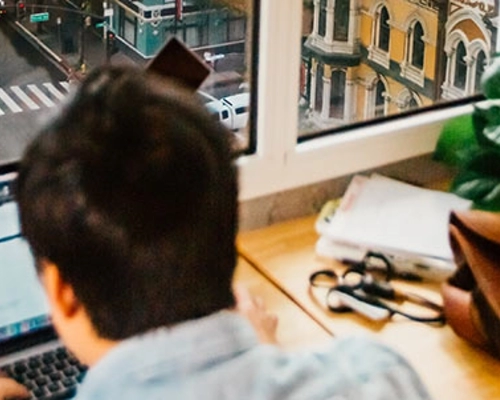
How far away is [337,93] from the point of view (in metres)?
1.99

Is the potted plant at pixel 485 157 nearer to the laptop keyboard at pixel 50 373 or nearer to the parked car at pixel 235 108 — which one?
the parked car at pixel 235 108

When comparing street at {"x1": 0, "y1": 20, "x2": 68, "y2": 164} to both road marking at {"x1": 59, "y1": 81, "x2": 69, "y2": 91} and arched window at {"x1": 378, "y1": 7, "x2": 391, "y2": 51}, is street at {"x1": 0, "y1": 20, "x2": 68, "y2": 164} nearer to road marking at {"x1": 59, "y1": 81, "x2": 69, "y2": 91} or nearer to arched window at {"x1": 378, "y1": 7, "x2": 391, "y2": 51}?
road marking at {"x1": 59, "y1": 81, "x2": 69, "y2": 91}

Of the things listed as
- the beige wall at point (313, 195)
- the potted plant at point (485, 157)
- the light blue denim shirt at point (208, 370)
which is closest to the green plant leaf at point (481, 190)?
the potted plant at point (485, 157)

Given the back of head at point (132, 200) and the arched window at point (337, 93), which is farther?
the arched window at point (337, 93)

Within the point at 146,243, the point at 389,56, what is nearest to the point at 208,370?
the point at 146,243

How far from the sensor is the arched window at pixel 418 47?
6.61ft

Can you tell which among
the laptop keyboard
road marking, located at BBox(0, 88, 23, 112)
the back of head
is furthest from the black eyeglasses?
the back of head

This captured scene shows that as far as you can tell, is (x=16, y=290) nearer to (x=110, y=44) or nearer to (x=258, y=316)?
(x=258, y=316)

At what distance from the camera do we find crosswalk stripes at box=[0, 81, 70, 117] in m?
1.65

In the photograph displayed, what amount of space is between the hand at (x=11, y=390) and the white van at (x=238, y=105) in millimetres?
646

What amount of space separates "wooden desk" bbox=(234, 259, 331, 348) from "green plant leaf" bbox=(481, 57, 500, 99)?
17.7 inches

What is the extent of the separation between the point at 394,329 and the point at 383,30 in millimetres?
648

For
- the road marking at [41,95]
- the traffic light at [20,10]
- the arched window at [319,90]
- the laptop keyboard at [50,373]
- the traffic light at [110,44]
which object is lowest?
the laptop keyboard at [50,373]

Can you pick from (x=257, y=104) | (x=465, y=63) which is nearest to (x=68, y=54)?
(x=257, y=104)
